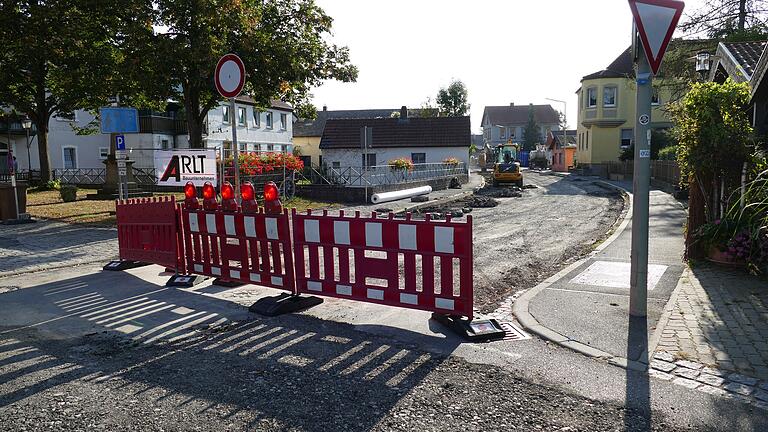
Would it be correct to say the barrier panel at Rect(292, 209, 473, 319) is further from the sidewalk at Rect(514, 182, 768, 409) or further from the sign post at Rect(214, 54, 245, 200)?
the sign post at Rect(214, 54, 245, 200)

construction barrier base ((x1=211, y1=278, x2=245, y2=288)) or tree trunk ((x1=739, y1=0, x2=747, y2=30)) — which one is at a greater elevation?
tree trunk ((x1=739, y1=0, x2=747, y2=30))

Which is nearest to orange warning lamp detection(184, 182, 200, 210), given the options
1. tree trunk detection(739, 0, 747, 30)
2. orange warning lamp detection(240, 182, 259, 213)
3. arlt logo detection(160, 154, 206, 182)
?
orange warning lamp detection(240, 182, 259, 213)

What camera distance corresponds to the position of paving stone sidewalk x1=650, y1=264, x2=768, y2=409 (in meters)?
4.49

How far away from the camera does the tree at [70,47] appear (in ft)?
60.6

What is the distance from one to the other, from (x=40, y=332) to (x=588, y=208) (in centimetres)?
1901

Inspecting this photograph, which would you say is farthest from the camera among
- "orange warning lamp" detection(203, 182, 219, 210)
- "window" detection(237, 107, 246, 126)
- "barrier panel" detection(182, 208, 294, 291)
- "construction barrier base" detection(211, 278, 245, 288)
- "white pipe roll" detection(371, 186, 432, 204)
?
"window" detection(237, 107, 246, 126)

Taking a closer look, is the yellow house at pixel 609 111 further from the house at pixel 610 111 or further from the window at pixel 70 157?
the window at pixel 70 157

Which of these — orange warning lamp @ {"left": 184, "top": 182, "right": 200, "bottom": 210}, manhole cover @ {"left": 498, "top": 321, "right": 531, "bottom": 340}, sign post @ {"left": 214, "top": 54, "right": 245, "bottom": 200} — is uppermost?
sign post @ {"left": 214, "top": 54, "right": 245, "bottom": 200}

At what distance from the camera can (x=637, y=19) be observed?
225 inches

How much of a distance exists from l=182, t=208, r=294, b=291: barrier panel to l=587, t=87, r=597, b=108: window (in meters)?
48.1

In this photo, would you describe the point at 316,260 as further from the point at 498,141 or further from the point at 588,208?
the point at 498,141

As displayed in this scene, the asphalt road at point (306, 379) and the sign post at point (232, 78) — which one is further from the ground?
the sign post at point (232, 78)

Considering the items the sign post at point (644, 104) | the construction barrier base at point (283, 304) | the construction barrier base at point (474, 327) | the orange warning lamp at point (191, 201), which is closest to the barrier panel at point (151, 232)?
the orange warning lamp at point (191, 201)

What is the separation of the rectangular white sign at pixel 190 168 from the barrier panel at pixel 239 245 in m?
2.59
